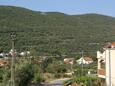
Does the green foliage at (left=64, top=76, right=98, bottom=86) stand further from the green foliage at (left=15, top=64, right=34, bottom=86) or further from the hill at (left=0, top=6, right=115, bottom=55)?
the hill at (left=0, top=6, right=115, bottom=55)

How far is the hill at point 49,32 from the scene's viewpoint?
288 feet

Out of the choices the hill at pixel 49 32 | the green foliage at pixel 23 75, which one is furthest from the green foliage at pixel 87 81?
the hill at pixel 49 32

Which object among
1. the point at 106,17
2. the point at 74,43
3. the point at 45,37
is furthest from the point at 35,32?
the point at 106,17

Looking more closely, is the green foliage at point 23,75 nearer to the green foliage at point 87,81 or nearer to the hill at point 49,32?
the green foliage at point 87,81

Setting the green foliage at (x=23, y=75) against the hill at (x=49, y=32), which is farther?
the hill at (x=49, y=32)

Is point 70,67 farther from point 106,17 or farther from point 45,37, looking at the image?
point 106,17

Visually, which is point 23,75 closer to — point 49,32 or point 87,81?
point 87,81

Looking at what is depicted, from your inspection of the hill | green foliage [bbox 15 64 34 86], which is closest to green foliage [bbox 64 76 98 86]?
green foliage [bbox 15 64 34 86]

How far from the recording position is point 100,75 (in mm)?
36938

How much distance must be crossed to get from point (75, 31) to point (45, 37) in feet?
36.2

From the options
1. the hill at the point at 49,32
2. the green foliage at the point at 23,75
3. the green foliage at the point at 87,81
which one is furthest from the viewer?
the hill at the point at 49,32

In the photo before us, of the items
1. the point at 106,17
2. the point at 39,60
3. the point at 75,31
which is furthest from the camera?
the point at 106,17

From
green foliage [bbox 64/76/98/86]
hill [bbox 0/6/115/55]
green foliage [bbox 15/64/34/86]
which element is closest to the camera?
green foliage [bbox 15/64/34/86]

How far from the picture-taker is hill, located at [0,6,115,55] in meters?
87.8
